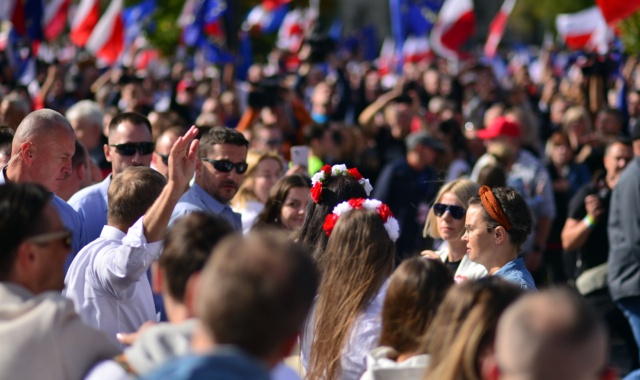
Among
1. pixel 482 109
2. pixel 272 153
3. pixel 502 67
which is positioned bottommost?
pixel 502 67

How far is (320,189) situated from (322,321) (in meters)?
1.34

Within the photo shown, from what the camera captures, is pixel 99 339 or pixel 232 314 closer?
pixel 232 314

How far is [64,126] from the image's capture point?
5.84m

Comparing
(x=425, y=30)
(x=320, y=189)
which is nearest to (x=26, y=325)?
(x=320, y=189)

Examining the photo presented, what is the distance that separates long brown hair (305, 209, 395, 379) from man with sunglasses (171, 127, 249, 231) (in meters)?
2.11

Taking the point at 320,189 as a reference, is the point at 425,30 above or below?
below

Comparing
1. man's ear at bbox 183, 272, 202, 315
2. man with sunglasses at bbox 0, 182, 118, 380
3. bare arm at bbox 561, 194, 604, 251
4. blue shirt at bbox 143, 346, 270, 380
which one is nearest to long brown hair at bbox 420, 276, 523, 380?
man's ear at bbox 183, 272, 202, 315

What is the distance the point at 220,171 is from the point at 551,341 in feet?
14.2

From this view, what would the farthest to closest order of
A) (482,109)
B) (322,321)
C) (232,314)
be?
(482,109) < (322,321) < (232,314)

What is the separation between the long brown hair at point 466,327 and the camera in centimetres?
309

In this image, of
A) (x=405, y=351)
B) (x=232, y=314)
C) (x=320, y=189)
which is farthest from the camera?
(x=320, y=189)

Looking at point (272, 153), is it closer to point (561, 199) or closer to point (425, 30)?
point (561, 199)

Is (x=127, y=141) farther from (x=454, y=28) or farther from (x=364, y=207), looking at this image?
(x=454, y=28)

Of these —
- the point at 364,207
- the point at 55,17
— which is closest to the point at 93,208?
the point at 364,207
